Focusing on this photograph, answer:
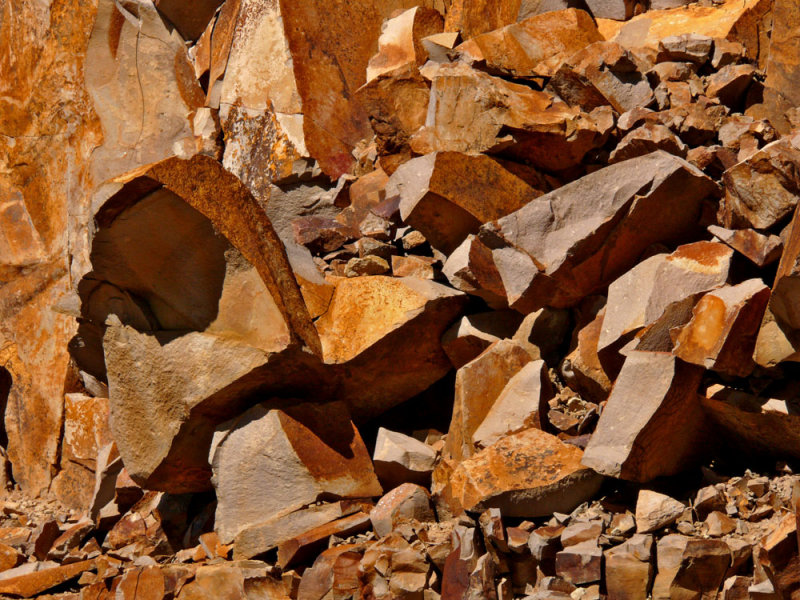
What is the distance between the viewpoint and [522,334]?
3426 millimetres

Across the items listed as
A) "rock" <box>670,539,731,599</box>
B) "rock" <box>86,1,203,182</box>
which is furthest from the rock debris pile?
"rock" <box>86,1,203,182</box>

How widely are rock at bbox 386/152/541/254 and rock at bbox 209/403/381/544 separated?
33.2 inches

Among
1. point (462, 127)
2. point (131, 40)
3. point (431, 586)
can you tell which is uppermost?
point (131, 40)

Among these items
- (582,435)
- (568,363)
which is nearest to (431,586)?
(582,435)

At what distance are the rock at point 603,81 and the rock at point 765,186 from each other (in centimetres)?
78

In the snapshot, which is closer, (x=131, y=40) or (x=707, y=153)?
(x=707, y=153)

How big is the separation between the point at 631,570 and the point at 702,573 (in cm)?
18

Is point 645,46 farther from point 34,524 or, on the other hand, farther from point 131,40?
point 34,524

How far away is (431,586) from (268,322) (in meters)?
1.14

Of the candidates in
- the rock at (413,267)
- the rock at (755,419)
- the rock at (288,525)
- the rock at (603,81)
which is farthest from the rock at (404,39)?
the rock at (755,419)

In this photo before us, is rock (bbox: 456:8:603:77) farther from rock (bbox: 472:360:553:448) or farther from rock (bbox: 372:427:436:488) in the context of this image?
rock (bbox: 372:427:436:488)

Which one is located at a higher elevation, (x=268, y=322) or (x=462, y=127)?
(x=462, y=127)

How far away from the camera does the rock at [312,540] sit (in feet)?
9.87

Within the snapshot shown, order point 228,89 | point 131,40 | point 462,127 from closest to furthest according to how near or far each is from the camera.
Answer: point 462,127, point 228,89, point 131,40
